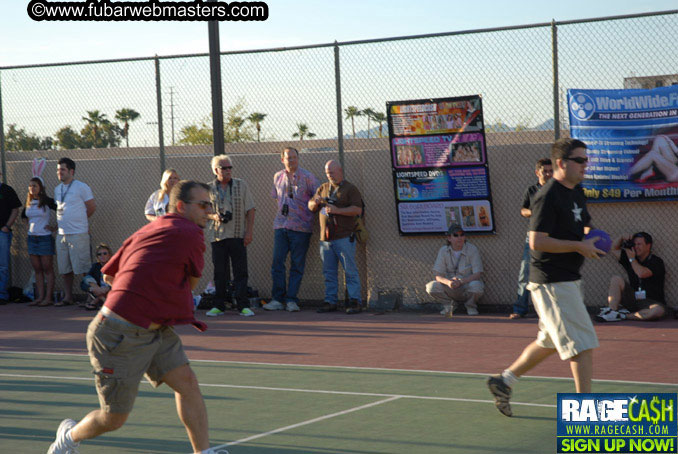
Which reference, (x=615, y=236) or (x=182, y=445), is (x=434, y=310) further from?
(x=182, y=445)

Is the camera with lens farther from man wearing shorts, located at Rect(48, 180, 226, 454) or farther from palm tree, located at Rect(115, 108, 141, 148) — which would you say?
man wearing shorts, located at Rect(48, 180, 226, 454)

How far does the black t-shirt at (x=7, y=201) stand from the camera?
1608 centimetres

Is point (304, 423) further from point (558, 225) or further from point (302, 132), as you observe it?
point (302, 132)

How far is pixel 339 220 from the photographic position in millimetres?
13969

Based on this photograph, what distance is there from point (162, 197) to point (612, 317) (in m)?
6.55

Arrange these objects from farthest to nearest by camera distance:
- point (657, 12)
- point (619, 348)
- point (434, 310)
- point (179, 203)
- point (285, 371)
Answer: point (434, 310) → point (657, 12) → point (619, 348) → point (285, 371) → point (179, 203)

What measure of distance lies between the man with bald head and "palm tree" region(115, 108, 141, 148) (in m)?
3.97

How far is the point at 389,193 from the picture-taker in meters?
14.3

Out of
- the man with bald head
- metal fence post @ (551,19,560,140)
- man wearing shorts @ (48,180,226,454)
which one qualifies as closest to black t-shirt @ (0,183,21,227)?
the man with bald head

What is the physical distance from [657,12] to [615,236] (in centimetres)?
298

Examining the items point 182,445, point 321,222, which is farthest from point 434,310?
point 182,445

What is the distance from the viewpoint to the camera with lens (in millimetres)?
13977

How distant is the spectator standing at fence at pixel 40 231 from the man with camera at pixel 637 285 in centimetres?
890

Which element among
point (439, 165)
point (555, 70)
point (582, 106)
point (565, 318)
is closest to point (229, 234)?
point (439, 165)
